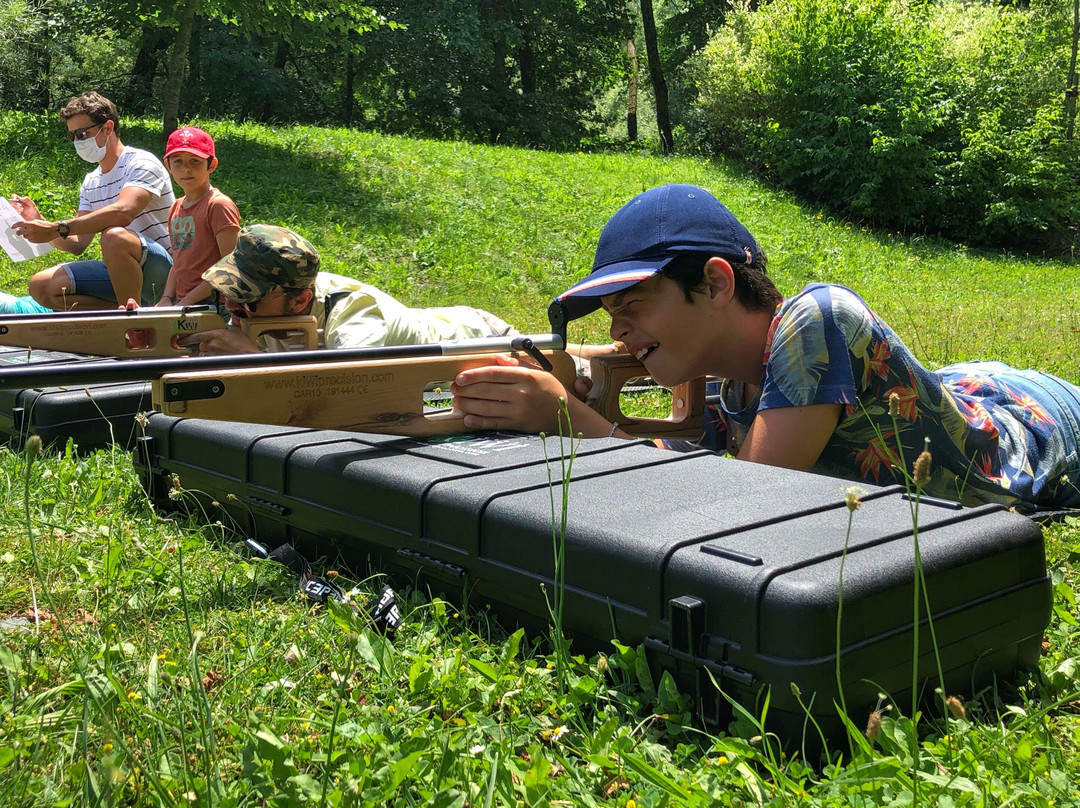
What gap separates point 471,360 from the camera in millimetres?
3203

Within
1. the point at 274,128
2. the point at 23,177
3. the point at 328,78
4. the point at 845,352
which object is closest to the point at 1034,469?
the point at 845,352

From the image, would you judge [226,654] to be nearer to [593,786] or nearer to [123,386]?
[593,786]

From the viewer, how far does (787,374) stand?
108 inches

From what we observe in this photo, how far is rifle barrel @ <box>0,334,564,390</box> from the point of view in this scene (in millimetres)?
2332

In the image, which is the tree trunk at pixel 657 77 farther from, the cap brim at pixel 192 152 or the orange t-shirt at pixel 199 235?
the orange t-shirt at pixel 199 235

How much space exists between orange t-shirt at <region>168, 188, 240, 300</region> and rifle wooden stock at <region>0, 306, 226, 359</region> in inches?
31.7

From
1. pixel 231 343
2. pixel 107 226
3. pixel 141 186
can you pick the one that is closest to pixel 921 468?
pixel 231 343

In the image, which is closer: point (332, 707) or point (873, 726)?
point (873, 726)

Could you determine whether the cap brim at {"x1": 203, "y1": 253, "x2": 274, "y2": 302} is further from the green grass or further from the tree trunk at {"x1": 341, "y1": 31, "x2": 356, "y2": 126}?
the tree trunk at {"x1": 341, "y1": 31, "x2": 356, "y2": 126}

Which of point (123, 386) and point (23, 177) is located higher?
point (23, 177)

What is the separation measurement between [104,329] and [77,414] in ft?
2.98

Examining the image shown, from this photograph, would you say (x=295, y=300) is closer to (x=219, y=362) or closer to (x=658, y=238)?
(x=219, y=362)

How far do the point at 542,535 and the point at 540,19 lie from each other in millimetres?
32806

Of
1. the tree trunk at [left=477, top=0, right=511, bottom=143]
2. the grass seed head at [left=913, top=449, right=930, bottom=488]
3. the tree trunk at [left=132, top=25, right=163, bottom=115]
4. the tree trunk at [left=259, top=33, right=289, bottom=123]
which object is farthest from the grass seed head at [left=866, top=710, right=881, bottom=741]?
the tree trunk at [left=477, top=0, right=511, bottom=143]
